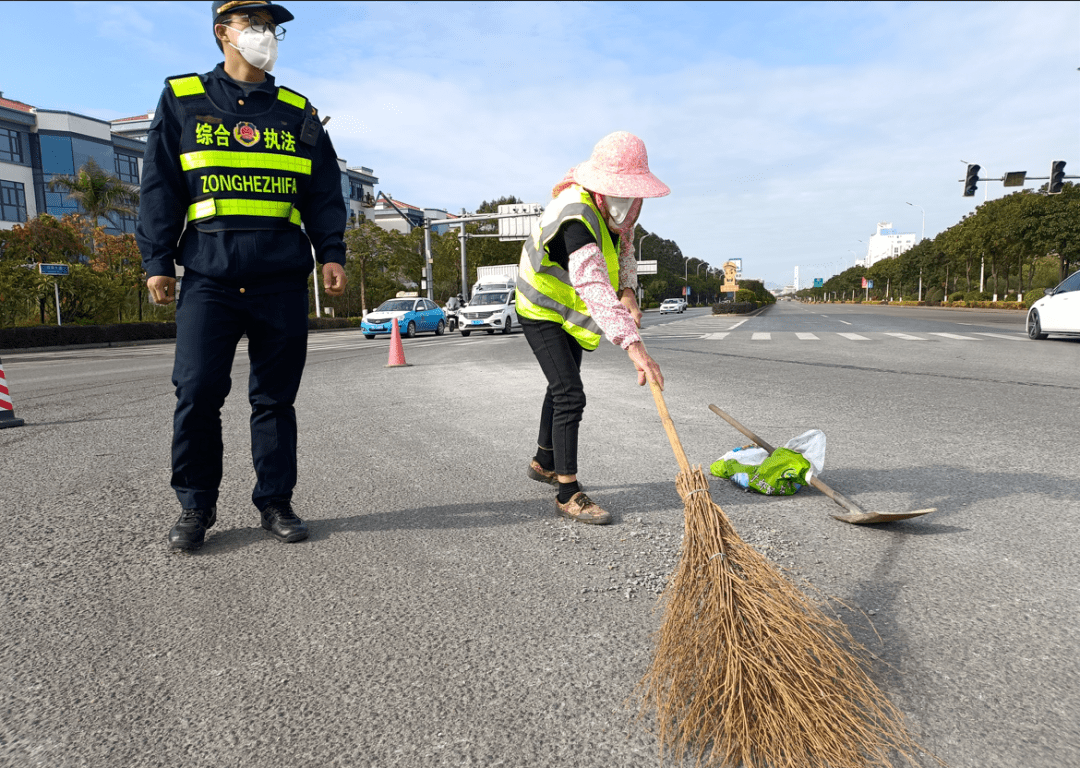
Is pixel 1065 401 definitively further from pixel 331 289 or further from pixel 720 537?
pixel 331 289

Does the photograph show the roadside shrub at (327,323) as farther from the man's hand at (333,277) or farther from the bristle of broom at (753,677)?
the bristle of broom at (753,677)

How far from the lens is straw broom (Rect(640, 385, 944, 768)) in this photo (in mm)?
1599


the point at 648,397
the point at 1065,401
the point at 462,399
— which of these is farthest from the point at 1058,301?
the point at 462,399

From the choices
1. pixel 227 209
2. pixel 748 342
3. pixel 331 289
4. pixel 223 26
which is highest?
pixel 223 26

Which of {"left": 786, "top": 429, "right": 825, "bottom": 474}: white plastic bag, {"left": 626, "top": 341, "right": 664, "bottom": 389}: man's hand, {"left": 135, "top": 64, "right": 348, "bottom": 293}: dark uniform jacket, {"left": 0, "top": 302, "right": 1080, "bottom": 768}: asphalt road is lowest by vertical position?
{"left": 0, "top": 302, "right": 1080, "bottom": 768}: asphalt road

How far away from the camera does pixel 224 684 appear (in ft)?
6.21

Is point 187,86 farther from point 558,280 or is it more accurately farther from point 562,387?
point 562,387

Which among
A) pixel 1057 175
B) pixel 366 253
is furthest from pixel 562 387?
pixel 366 253

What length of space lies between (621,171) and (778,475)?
1.80 m

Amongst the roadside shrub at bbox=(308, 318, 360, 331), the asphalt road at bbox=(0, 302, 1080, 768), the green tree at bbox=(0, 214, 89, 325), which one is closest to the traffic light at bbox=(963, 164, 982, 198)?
the asphalt road at bbox=(0, 302, 1080, 768)

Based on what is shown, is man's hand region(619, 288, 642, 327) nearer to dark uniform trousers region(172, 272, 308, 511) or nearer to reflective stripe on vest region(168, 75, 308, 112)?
dark uniform trousers region(172, 272, 308, 511)

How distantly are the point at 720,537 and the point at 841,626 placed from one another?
1.35 feet

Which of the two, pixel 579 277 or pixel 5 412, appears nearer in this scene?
pixel 579 277

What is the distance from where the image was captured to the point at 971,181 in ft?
92.9
